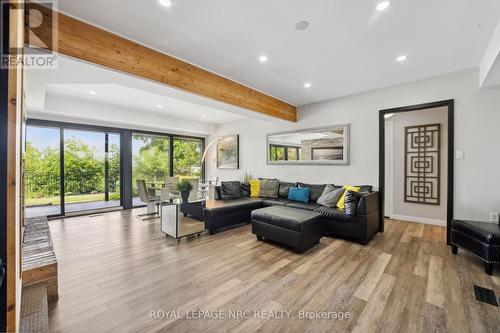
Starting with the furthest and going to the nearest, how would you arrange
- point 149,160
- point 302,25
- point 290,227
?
point 149,160
point 290,227
point 302,25

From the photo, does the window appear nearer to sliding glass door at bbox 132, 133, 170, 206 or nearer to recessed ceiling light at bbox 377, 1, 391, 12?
sliding glass door at bbox 132, 133, 170, 206

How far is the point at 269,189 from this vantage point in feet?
16.9

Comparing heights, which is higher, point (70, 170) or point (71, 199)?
point (70, 170)

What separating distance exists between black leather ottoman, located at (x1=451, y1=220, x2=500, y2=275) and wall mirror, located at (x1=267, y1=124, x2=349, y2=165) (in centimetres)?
202

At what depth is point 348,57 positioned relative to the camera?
286cm

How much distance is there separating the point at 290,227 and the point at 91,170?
521 centimetres

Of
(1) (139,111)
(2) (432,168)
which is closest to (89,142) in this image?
(1) (139,111)

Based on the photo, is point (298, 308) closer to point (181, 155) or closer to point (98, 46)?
point (98, 46)

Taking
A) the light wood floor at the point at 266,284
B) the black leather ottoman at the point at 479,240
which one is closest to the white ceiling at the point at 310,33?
the black leather ottoman at the point at 479,240

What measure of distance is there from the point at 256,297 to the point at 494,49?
11.8ft

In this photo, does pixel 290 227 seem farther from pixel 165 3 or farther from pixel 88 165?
pixel 88 165

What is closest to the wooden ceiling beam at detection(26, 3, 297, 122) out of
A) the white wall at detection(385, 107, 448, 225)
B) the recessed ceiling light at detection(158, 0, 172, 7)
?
the recessed ceiling light at detection(158, 0, 172, 7)

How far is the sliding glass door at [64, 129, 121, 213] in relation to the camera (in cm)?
507

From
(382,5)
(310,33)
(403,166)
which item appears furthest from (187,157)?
(382,5)
